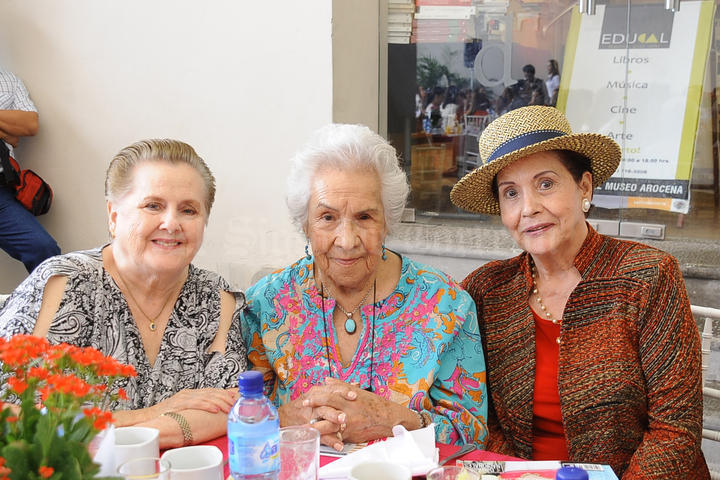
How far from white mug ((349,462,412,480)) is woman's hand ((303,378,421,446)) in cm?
39

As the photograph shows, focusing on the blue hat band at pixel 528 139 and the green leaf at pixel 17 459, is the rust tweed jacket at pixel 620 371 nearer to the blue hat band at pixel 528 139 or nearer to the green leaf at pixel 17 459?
the blue hat band at pixel 528 139

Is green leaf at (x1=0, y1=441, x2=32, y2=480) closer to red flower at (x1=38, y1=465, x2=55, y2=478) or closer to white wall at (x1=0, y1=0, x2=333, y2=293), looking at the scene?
red flower at (x1=38, y1=465, x2=55, y2=478)

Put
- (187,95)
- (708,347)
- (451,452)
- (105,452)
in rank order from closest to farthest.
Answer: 1. (105,452)
2. (451,452)
3. (708,347)
4. (187,95)

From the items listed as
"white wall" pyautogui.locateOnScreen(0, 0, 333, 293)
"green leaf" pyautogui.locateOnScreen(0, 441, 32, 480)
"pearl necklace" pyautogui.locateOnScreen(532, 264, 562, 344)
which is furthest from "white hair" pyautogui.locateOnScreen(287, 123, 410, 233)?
"white wall" pyautogui.locateOnScreen(0, 0, 333, 293)

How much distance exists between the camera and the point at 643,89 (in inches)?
148

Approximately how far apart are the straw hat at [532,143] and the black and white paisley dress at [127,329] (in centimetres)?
90

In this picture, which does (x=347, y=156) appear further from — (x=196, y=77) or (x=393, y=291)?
(x=196, y=77)

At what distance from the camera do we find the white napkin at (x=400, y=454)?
1596 mm

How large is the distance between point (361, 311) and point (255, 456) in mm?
951

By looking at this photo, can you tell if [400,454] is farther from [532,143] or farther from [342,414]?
[532,143]

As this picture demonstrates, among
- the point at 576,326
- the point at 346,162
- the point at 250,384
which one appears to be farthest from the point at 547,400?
the point at 250,384

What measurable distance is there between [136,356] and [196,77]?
2364mm

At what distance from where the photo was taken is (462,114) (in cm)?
416

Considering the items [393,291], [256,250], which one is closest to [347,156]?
[393,291]
